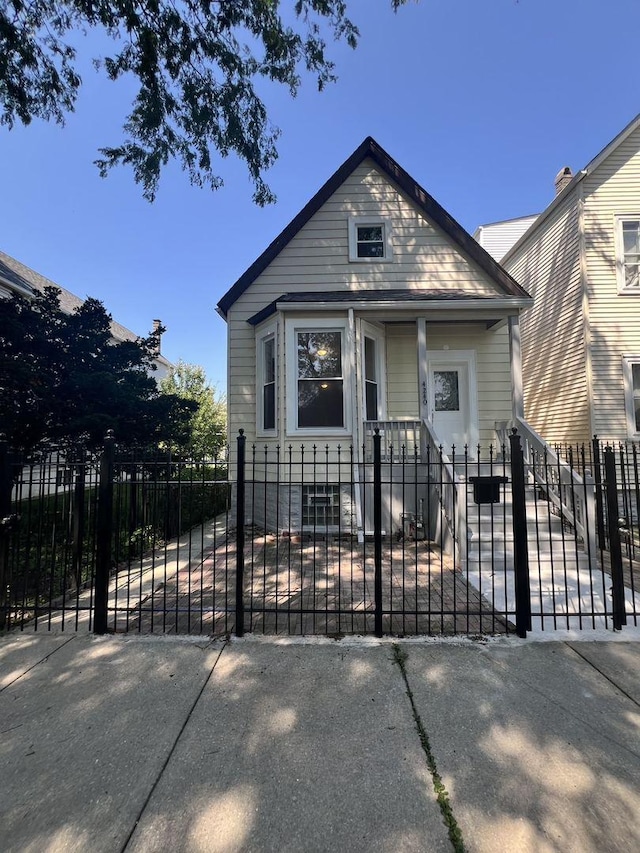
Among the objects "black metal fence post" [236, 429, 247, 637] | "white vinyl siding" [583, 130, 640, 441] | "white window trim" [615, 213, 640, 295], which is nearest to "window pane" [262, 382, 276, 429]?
"black metal fence post" [236, 429, 247, 637]

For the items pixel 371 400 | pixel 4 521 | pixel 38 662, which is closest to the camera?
pixel 38 662

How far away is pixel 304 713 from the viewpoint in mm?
2748

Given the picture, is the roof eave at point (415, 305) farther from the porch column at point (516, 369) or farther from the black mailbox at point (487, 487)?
the black mailbox at point (487, 487)

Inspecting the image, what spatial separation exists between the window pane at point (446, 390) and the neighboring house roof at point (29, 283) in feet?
22.2

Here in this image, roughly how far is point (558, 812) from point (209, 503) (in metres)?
10.2

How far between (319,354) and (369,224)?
344 cm

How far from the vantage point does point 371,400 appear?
8.62m

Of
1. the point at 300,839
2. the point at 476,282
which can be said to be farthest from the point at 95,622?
the point at 476,282

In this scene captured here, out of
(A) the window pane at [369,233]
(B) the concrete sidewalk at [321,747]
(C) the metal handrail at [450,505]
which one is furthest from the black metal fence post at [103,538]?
(A) the window pane at [369,233]

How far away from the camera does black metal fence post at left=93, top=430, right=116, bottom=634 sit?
3.93 meters

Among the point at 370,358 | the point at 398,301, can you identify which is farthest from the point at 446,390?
the point at 398,301

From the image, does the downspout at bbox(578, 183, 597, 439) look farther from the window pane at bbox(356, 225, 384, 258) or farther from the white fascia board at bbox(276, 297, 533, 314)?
the window pane at bbox(356, 225, 384, 258)

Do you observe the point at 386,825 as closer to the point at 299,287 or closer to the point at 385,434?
the point at 385,434

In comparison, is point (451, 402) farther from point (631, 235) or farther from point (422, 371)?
point (631, 235)
